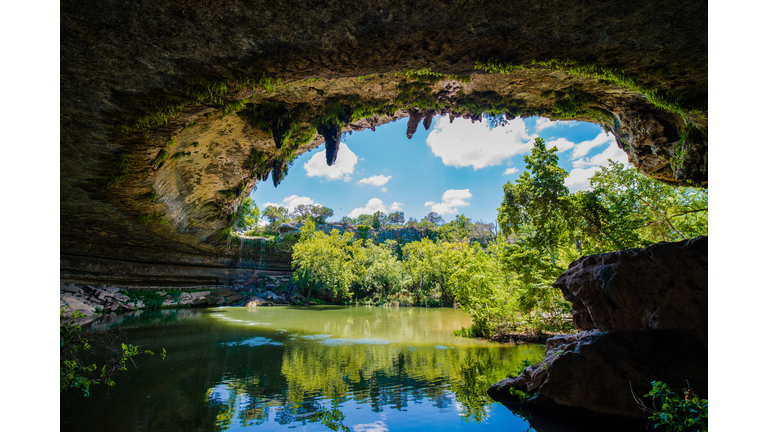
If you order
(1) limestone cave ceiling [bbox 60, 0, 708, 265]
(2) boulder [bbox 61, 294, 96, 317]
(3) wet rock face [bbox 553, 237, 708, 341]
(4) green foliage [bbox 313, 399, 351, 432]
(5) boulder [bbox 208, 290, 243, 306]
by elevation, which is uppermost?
(1) limestone cave ceiling [bbox 60, 0, 708, 265]

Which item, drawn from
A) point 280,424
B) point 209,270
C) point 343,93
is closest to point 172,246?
point 209,270

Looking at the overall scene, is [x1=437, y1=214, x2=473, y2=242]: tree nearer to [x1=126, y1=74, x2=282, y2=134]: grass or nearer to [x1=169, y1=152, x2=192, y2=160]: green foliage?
[x1=169, y1=152, x2=192, y2=160]: green foliage

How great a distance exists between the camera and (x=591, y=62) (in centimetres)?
423

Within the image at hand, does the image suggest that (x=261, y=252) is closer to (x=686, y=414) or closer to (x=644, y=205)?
(x=644, y=205)

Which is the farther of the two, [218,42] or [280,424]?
[280,424]

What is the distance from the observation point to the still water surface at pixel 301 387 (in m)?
4.17

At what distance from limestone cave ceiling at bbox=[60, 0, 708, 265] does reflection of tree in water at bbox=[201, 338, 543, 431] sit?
464 centimetres

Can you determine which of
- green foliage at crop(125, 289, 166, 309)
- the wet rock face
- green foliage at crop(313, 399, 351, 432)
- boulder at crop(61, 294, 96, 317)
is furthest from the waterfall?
the wet rock face

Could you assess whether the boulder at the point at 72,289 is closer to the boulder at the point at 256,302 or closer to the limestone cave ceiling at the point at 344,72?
the boulder at the point at 256,302

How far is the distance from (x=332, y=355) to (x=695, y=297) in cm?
722

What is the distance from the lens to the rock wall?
445 centimetres

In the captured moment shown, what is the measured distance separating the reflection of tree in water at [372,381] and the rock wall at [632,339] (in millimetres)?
933

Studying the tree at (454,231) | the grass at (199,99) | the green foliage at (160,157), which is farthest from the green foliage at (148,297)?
the tree at (454,231)

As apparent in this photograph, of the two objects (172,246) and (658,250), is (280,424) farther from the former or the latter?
(172,246)
